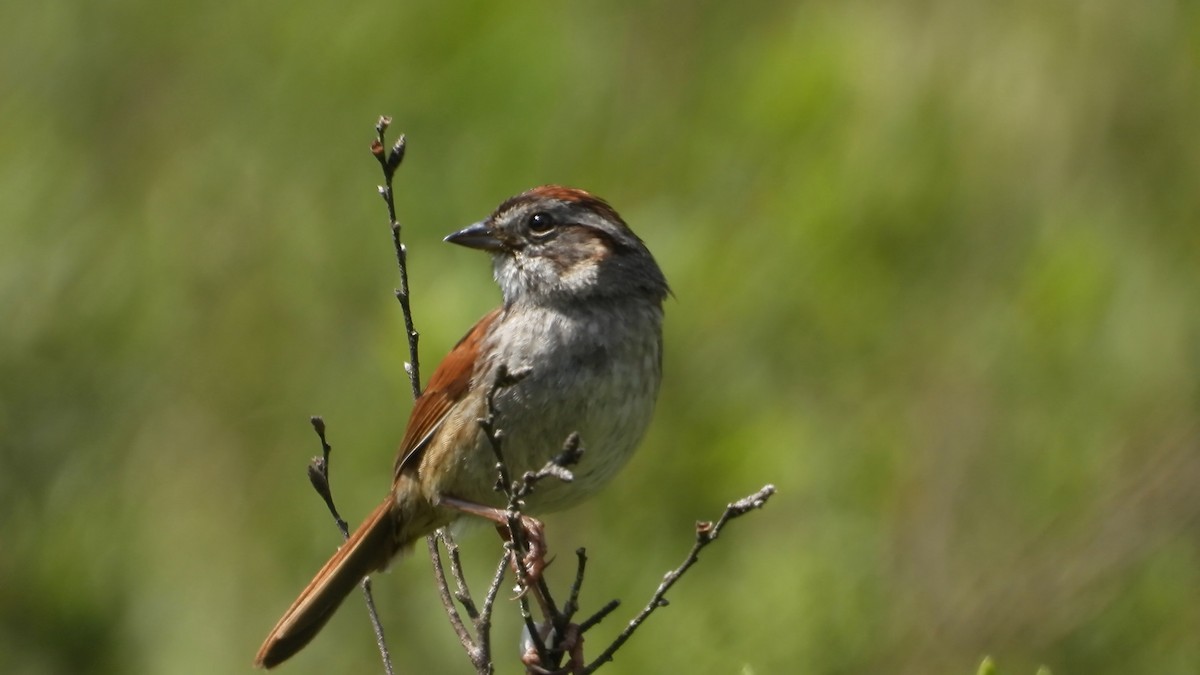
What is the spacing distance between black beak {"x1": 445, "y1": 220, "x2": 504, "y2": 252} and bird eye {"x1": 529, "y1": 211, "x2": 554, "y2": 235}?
0.37 feet

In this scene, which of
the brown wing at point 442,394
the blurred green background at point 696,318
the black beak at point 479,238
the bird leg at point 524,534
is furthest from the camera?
the blurred green background at point 696,318

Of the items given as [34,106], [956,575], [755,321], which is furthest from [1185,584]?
[34,106]

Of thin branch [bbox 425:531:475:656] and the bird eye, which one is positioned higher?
the bird eye

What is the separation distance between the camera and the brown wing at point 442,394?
16.1 feet

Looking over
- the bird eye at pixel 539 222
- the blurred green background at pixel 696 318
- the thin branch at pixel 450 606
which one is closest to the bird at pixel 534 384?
the bird eye at pixel 539 222

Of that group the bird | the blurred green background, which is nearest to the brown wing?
the bird

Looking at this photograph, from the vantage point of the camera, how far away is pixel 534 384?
4.64 metres

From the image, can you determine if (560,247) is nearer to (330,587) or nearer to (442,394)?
(442,394)

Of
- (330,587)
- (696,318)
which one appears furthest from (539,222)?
(330,587)

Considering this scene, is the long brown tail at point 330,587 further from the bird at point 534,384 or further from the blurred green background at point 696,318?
the blurred green background at point 696,318

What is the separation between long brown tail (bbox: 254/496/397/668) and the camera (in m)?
5.14

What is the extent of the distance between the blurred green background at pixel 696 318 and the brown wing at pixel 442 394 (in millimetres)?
905

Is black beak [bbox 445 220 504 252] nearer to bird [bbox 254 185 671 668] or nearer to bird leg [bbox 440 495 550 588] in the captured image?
bird [bbox 254 185 671 668]

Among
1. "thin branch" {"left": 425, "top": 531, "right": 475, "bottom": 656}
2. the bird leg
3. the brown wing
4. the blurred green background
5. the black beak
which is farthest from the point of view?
the blurred green background
